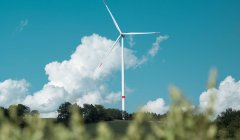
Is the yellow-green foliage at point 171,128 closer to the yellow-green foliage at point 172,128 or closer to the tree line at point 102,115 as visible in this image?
the yellow-green foliage at point 172,128

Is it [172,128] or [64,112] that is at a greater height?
[64,112]

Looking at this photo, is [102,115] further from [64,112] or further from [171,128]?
[171,128]

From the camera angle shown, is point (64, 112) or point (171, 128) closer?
point (171, 128)

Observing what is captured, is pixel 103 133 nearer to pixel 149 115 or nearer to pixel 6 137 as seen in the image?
pixel 149 115

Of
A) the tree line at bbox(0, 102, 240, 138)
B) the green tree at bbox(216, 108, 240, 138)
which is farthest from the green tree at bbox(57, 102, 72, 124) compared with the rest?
the green tree at bbox(216, 108, 240, 138)

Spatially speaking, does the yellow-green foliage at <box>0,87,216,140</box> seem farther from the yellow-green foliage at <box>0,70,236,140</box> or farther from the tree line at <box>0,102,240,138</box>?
the tree line at <box>0,102,240,138</box>

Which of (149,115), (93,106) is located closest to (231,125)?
(93,106)

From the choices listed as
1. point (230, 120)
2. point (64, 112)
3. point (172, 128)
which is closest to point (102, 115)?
point (64, 112)

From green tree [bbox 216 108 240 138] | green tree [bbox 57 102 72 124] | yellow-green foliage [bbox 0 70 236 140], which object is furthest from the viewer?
green tree [bbox 57 102 72 124]

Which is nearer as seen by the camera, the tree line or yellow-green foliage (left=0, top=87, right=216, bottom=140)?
yellow-green foliage (left=0, top=87, right=216, bottom=140)

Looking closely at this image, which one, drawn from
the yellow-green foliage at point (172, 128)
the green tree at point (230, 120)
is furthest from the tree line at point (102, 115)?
the yellow-green foliage at point (172, 128)

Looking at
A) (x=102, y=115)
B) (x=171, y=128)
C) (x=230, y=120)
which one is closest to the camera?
(x=171, y=128)

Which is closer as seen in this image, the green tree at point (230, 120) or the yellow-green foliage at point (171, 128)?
the yellow-green foliage at point (171, 128)

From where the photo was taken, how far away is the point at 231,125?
7825 centimetres
